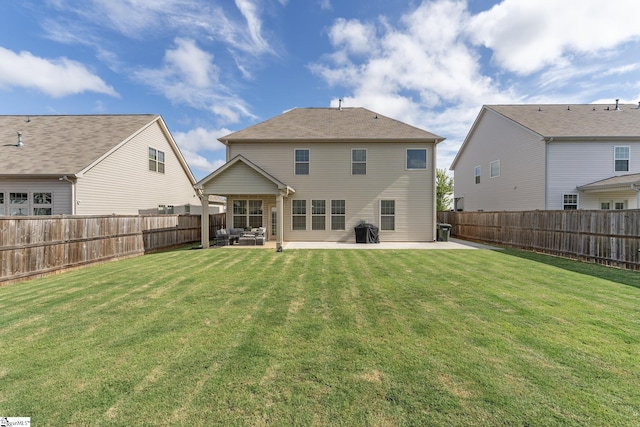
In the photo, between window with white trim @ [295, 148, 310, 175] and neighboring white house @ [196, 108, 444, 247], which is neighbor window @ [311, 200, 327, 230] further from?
window with white trim @ [295, 148, 310, 175]

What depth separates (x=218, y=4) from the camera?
11258mm

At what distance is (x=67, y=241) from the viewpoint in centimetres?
782

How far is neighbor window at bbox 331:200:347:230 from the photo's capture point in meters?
15.0

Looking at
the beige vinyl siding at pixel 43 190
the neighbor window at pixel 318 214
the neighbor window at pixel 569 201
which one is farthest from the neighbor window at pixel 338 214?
the neighbor window at pixel 569 201

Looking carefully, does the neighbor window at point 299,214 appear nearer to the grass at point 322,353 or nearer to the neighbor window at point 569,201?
the grass at point 322,353

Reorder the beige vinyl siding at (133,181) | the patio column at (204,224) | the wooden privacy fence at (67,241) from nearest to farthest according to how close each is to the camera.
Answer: the wooden privacy fence at (67,241) → the beige vinyl siding at (133,181) → the patio column at (204,224)

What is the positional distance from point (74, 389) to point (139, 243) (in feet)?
31.7

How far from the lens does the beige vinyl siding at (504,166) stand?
625 inches

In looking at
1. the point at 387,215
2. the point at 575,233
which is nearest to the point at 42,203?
the point at 387,215

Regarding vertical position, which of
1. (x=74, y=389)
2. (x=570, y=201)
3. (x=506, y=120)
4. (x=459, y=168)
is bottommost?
(x=74, y=389)

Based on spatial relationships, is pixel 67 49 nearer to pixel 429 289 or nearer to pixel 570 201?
pixel 429 289

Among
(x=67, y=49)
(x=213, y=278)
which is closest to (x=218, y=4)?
(x=67, y=49)

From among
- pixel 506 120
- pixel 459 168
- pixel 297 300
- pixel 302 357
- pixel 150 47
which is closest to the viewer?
pixel 302 357

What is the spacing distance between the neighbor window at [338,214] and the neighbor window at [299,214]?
5.15 feet
